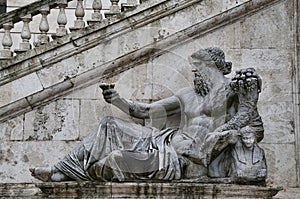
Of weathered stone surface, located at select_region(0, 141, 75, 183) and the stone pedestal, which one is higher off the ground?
weathered stone surface, located at select_region(0, 141, 75, 183)

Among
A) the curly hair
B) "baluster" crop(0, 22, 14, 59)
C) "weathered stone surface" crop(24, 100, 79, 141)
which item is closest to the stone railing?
"baluster" crop(0, 22, 14, 59)

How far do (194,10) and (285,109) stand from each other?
171cm

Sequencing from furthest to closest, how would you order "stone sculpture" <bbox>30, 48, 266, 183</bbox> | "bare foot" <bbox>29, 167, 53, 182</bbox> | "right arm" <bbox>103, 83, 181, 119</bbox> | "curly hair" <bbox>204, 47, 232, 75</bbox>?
"right arm" <bbox>103, 83, 181, 119</bbox>
"curly hair" <bbox>204, 47, 232, 75</bbox>
"bare foot" <bbox>29, 167, 53, 182</bbox>
"stone sculpture" <bbox>30, 48, 266, 183</bbox>

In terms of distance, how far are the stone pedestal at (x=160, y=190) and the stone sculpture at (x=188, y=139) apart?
6.8 inches

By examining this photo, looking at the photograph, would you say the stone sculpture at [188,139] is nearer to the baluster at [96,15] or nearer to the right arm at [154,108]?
the right arm at [154,108]

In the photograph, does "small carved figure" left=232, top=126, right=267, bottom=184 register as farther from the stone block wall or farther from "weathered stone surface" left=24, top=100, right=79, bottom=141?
"weathered stone surface" left=24, top=100, right=79, bottom=141

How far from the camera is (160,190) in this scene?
10.8m

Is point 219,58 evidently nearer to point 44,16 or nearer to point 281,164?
point 281,164

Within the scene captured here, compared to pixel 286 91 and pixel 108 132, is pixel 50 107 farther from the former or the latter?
pixel 286 91

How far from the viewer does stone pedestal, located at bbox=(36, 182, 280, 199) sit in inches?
Answer: 426

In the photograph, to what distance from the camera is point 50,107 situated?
41.0ft

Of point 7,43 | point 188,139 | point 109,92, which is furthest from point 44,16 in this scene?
point 188,139

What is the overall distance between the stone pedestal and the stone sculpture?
0.57ft

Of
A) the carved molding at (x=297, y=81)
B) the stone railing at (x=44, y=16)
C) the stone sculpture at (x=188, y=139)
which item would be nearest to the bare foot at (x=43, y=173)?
the stone sculpture at (x=188, y=139)
